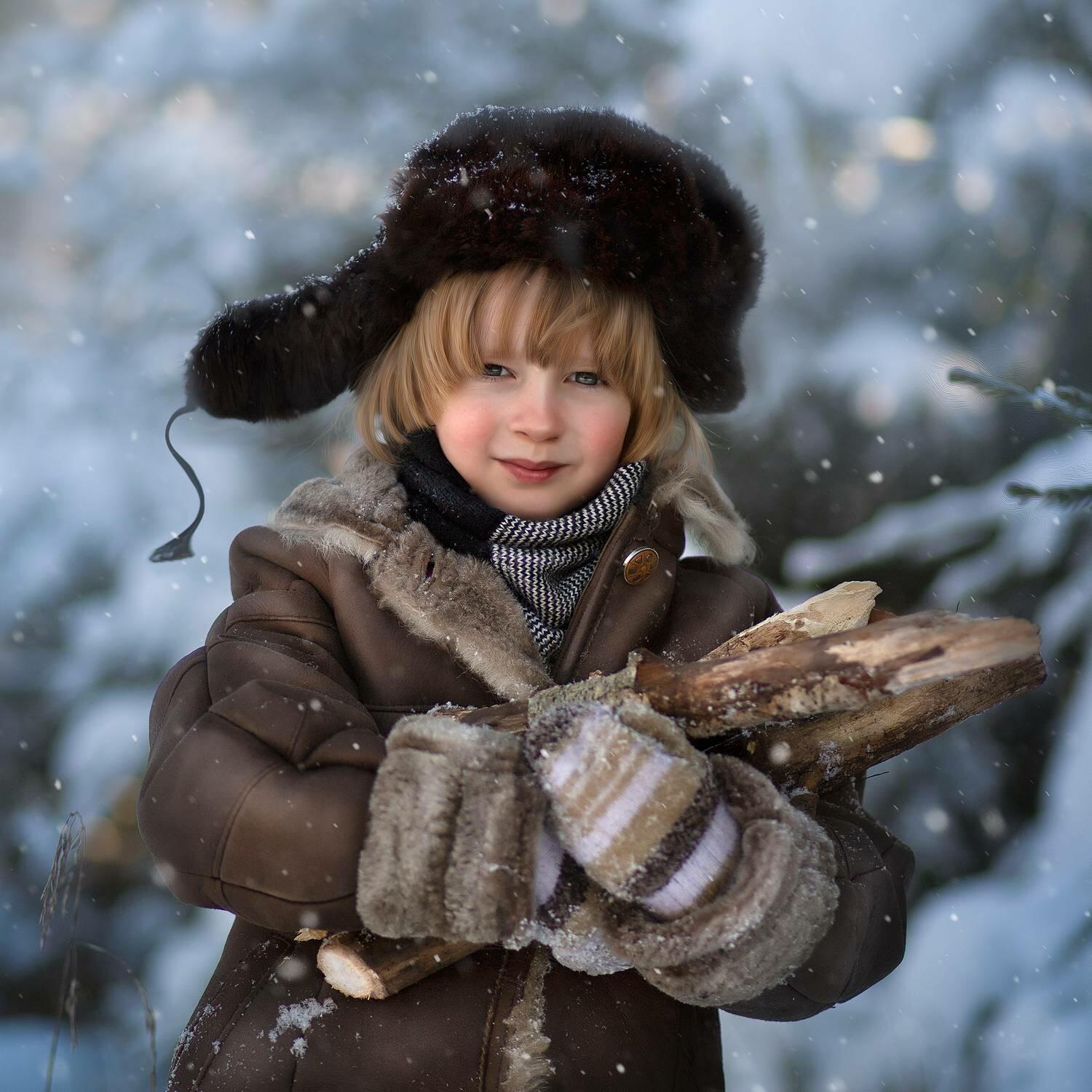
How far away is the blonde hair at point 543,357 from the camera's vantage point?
4.45 ft

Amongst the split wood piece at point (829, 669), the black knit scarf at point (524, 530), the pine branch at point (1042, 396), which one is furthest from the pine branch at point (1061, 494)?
the black knit scarf at point (524, 530)

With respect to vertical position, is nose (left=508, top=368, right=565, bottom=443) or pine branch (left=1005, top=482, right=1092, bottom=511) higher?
nose (left=508, top=368, right=565, bottom=443)

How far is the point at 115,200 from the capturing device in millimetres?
2150

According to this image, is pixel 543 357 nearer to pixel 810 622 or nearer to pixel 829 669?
pixel 810 622

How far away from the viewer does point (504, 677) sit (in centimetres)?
126

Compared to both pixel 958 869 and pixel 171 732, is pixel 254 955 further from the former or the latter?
pixel 958 869

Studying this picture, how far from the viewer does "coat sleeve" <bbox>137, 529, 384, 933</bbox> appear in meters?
0.97

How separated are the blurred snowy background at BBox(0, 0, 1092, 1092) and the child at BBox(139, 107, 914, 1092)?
68 centimetres

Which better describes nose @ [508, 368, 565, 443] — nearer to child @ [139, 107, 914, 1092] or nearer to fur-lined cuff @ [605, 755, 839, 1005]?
child @ [139, 107, 914, 1092]

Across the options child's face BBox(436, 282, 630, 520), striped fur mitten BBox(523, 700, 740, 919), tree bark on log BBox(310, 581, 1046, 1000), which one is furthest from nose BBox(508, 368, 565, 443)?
striped fur mitten BBox(523, 700, 740, 919)

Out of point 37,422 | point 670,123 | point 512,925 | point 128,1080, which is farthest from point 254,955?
point 670,123

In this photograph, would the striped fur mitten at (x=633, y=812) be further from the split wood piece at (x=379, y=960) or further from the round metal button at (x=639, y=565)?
the round metal button at (x=639, y=565)

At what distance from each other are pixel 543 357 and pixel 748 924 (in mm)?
791

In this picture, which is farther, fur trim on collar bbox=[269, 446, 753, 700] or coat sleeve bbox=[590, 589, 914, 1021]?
fur trim on collar bbox=[269, 446, 753, 700]
